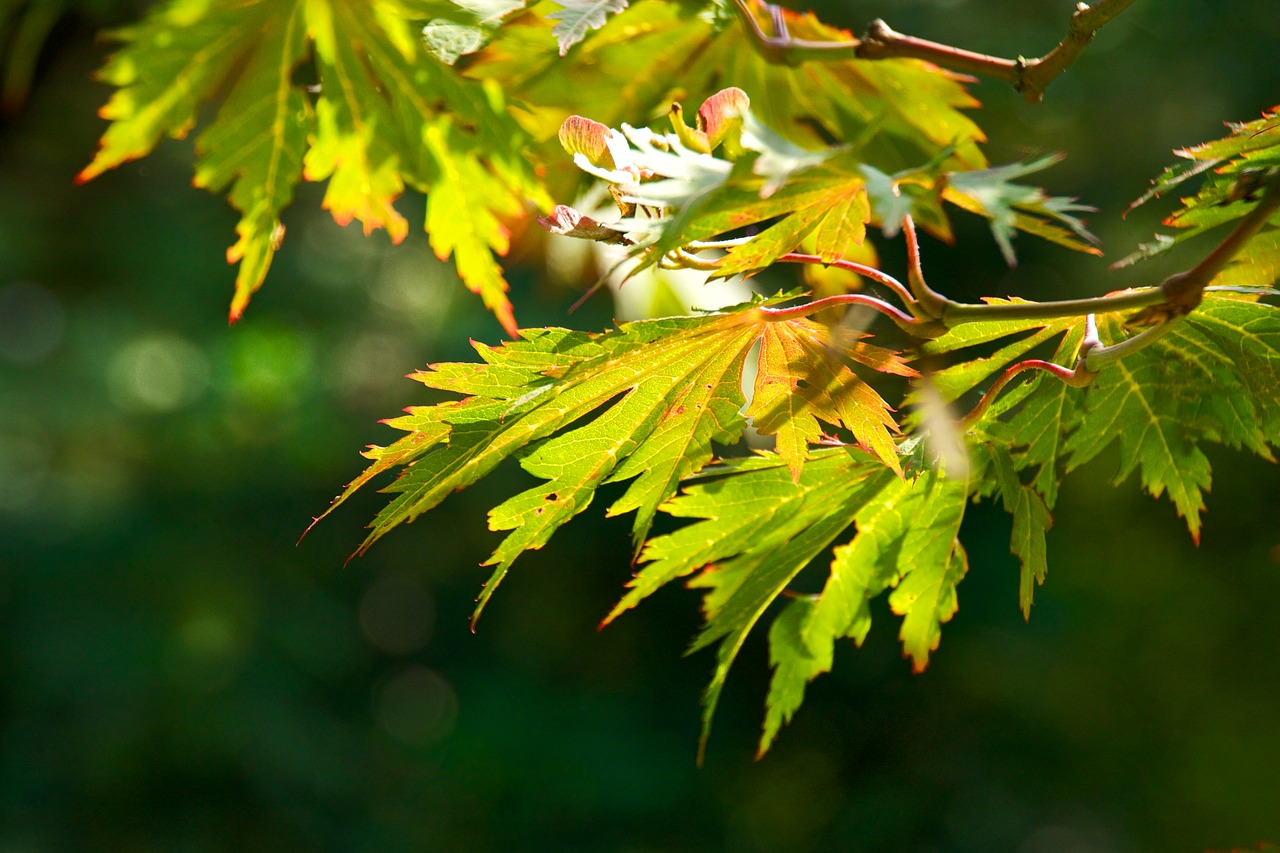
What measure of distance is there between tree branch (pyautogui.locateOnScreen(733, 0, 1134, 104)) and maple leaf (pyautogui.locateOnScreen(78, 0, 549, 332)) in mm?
214

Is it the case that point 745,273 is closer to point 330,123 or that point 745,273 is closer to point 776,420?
point 776,420

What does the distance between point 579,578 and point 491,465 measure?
9.47ft

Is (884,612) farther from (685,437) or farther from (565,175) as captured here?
(685,437)

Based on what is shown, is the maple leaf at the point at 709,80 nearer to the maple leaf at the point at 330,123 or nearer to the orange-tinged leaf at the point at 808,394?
the maple leaf at the point at 330,123

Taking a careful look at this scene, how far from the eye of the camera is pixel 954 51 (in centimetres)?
62

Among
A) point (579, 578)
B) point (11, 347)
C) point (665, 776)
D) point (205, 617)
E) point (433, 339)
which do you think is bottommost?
point (665, 776)

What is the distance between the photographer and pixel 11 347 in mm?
2971

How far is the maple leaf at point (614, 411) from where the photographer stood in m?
0.49

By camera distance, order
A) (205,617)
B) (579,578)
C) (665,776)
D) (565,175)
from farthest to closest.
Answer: (579,578) < (665,776) < (205,617) < (565,175)

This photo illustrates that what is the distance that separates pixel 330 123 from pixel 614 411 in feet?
1.50

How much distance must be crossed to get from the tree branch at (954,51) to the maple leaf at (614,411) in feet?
0.70

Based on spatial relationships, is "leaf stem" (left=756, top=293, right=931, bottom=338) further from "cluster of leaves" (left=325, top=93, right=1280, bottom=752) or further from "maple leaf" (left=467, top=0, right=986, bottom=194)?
"maple leaf" (left=467, top=0, right=986, bottom=194)

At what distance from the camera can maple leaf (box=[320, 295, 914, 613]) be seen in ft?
1.60

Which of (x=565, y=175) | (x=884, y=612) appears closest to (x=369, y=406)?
(x=884, y=612)
